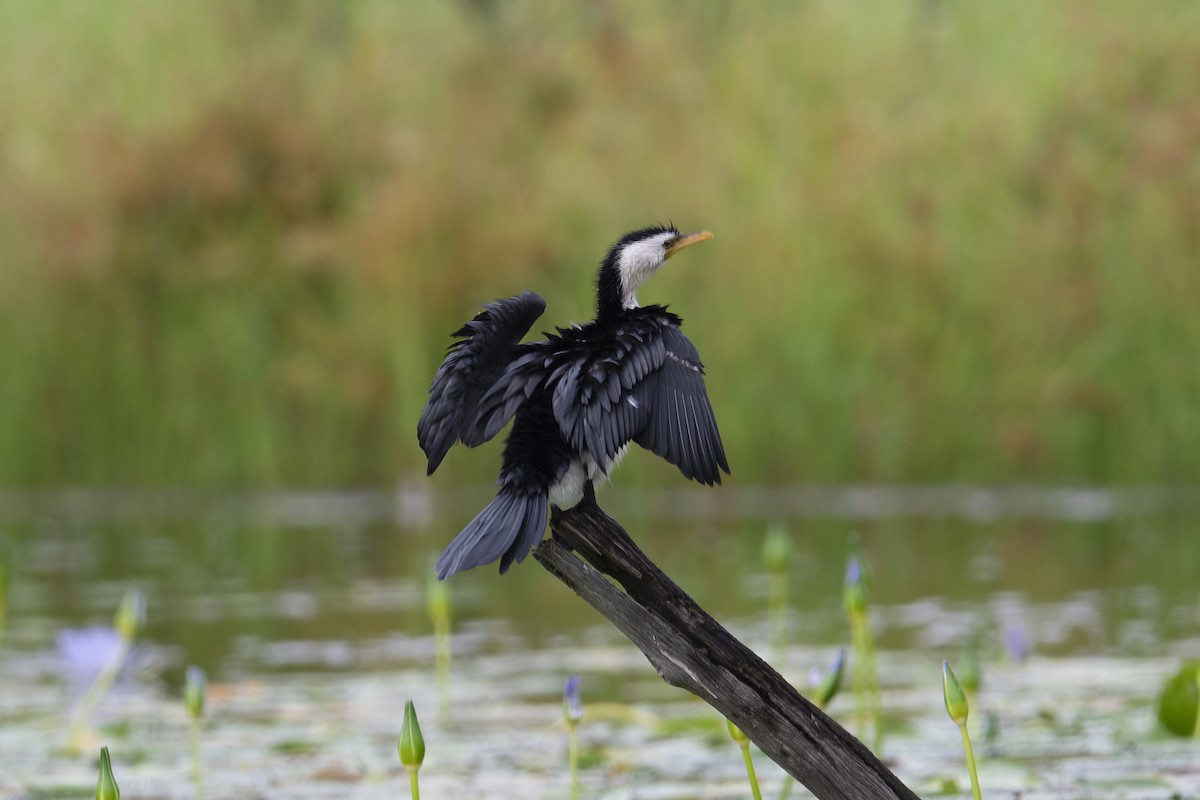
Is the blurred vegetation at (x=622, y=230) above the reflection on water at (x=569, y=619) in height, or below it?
above

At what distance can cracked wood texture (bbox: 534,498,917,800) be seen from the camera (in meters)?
2.64

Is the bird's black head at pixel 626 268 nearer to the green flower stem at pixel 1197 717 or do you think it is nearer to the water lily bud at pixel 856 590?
the water lily bud at pixel 856 590

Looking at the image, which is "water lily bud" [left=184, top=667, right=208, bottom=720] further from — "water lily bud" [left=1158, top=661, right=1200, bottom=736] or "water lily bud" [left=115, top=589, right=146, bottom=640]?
"water lily bud" [left=1158, top=661, right=1200, bottom=736]

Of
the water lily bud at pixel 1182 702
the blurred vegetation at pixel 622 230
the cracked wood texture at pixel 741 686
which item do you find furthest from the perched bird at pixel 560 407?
the blurred vegetation at pixel 622 230

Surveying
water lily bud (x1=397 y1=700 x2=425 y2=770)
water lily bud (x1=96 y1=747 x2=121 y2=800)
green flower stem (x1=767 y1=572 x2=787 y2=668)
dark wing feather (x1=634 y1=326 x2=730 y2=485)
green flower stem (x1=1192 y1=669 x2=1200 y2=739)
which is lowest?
water lily bud (x1=96 y1=747 x2=121 y2=800)

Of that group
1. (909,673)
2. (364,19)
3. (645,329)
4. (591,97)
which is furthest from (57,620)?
(364,19)

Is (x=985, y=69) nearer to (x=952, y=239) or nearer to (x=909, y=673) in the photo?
(x=952, y=239)

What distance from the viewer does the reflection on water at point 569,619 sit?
4.16 m

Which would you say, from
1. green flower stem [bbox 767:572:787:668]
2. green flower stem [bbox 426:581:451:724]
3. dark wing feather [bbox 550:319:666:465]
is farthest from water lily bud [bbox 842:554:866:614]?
green flower stem [bbox 426:581:451:724]

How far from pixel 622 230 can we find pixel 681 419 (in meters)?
7.97

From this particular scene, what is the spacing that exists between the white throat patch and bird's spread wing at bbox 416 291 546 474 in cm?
43

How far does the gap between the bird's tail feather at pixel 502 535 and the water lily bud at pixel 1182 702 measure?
170cm

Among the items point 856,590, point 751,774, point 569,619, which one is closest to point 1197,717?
point 856,590

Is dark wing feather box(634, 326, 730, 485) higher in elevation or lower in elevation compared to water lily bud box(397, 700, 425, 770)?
higher
